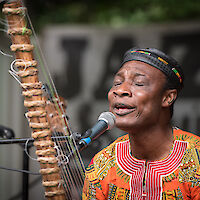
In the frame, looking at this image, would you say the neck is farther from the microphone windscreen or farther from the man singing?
the microphone windscreen

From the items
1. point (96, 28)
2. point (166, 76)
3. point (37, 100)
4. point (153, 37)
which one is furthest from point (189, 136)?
point (96, 28)

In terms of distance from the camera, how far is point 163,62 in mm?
1597

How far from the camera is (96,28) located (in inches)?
224

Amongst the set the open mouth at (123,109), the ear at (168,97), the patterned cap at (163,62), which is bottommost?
the open mouth at (123,109)

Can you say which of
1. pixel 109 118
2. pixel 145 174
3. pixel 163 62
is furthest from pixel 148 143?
pixel 163 62

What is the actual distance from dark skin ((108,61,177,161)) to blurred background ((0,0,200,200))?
3.49m

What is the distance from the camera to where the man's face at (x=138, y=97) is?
5.00ft

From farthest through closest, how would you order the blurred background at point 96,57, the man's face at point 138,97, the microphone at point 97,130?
the blurred background at point 96,57 → the man's face at point 138,97 → the microphone at point 97,130

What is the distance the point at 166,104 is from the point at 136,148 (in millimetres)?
286

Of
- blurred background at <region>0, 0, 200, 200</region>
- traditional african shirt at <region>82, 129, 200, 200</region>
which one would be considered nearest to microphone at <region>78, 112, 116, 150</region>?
traditional african shirt at <region>82, 129, 200, 200</region>

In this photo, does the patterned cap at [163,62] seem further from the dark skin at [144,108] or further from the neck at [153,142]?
the neck at [153,142]

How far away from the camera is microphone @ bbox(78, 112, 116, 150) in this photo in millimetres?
1336

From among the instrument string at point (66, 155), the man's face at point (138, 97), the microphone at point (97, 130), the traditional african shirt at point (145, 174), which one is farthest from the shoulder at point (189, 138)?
the instrument string at point (66, 155)

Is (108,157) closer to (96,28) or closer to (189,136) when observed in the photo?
(189,136)
